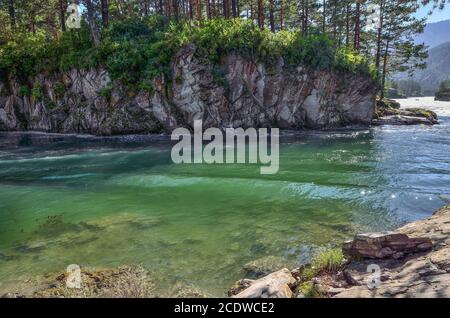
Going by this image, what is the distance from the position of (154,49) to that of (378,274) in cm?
2353

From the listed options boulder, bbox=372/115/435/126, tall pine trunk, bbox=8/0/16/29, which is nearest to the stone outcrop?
boulder, bbox=372/115/435/126

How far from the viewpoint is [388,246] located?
6.21 metres

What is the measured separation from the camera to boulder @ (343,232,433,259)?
20.1ft

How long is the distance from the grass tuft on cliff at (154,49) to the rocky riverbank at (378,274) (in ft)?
69.8

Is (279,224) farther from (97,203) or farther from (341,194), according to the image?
(97,203)

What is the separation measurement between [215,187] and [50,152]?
12512 millimetres

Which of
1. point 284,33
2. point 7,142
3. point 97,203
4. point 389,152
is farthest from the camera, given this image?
point 284,33

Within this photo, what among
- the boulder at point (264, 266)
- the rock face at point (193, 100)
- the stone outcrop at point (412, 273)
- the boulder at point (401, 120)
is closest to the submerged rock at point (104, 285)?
the boulder at point (264, 266)

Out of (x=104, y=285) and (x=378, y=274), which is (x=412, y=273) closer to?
(x=378, y=274)

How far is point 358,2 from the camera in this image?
114ft

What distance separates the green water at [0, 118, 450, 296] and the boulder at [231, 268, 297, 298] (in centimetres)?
100

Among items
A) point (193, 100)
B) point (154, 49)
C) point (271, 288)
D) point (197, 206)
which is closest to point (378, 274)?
point (271, 288)
